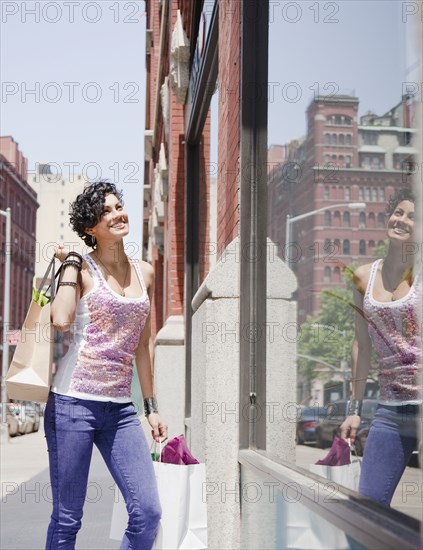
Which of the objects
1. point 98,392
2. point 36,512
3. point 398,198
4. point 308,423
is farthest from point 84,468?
point 36,512

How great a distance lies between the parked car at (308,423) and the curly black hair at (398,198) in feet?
3.45

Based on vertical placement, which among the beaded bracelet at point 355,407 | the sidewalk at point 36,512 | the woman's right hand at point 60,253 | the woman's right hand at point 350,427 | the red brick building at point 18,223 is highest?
the red brick building at point 18,223

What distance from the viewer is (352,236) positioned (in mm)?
3039

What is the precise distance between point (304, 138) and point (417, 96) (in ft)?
5.27

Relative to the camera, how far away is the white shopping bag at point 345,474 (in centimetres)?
299

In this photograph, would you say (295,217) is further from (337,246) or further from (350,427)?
(350,427)

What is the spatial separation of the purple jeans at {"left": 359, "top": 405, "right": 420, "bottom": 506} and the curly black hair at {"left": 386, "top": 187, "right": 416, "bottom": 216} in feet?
1.80

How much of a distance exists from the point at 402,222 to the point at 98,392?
2286 millimetres

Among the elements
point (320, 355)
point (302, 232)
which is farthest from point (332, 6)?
point (320, 355)

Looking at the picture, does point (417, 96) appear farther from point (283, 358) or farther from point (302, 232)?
point (283, 358)

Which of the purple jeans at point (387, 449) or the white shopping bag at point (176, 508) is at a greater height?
the purple jeans at point (387, 449)

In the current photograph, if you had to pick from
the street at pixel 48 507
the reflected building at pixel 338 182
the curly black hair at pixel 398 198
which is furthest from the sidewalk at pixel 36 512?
the curly black hair at pixel 398 198

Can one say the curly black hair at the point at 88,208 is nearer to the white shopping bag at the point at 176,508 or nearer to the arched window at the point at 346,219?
the white shopping bag at the point at 176,508

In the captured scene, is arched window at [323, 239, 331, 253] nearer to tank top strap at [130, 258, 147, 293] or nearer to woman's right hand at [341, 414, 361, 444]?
woman's right hand at [341, 414, 361, 444]
